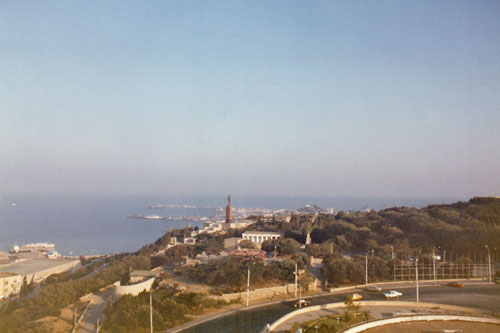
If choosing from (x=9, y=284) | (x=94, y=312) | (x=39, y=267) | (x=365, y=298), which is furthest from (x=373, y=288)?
(x=39, y=267)

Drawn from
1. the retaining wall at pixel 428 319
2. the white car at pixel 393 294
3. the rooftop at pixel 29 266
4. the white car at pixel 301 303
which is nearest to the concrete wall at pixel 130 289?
the white car at pixel 301 303

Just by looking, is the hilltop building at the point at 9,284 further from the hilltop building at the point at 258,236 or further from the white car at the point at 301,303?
the hilltop building at the point at 258,236

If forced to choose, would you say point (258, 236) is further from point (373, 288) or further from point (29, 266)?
point (29, 266)

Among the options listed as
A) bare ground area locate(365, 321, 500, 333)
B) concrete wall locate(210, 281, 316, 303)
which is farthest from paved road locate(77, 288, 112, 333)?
bare ground area locate(365, 321, 500, 333)

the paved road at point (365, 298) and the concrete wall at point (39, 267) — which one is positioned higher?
the paved road at point (365, 298)

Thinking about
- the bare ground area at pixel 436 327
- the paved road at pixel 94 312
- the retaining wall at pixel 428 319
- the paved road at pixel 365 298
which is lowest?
the paved road at pixel 94 312

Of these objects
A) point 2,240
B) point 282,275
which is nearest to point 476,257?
point 282,275

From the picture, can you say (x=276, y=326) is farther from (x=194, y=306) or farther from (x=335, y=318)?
(x=194, y=306)
